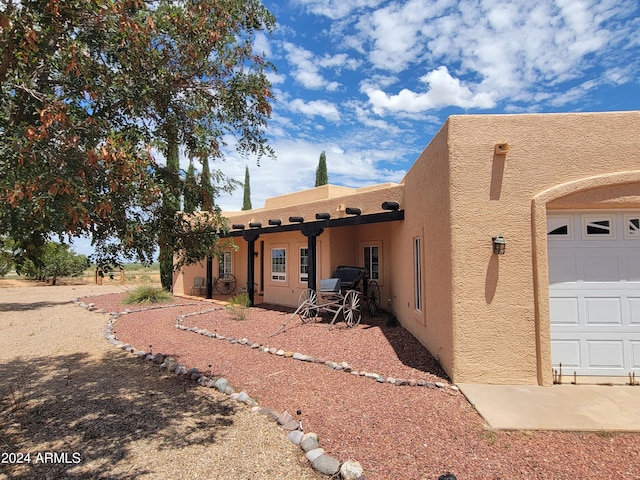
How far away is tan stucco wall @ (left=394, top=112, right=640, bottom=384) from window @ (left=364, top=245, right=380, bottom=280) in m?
6.81

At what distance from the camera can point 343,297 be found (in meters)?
9.95

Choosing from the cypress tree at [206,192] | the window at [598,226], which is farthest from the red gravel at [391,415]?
the window at [598,226]

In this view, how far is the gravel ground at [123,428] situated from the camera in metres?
3.37

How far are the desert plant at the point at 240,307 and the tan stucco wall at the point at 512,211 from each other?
7032mm

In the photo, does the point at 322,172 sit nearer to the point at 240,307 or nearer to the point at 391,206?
the point at 240,307

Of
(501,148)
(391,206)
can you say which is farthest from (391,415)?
(391,206)

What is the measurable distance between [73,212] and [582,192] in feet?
20.8

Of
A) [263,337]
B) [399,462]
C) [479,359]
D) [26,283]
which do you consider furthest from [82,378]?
[26,283]

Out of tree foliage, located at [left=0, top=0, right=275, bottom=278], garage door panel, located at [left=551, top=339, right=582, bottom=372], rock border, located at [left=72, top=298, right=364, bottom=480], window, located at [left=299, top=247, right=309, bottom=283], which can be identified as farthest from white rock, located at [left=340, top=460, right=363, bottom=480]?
window, located at [left=299, top=247, right=309, bottom=283]

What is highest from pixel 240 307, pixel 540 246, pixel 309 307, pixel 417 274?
pixel 540 246

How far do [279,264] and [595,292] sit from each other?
1081 cm

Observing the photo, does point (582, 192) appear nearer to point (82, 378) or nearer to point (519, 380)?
point (519, 380)

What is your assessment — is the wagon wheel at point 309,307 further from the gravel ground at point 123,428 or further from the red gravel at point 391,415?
the gravel ground at point 123,428

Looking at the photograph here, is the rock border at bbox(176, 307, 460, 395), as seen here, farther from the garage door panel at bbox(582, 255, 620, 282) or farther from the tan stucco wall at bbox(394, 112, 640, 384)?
the garage door panel at bbox(582, 255, 620, 282)
